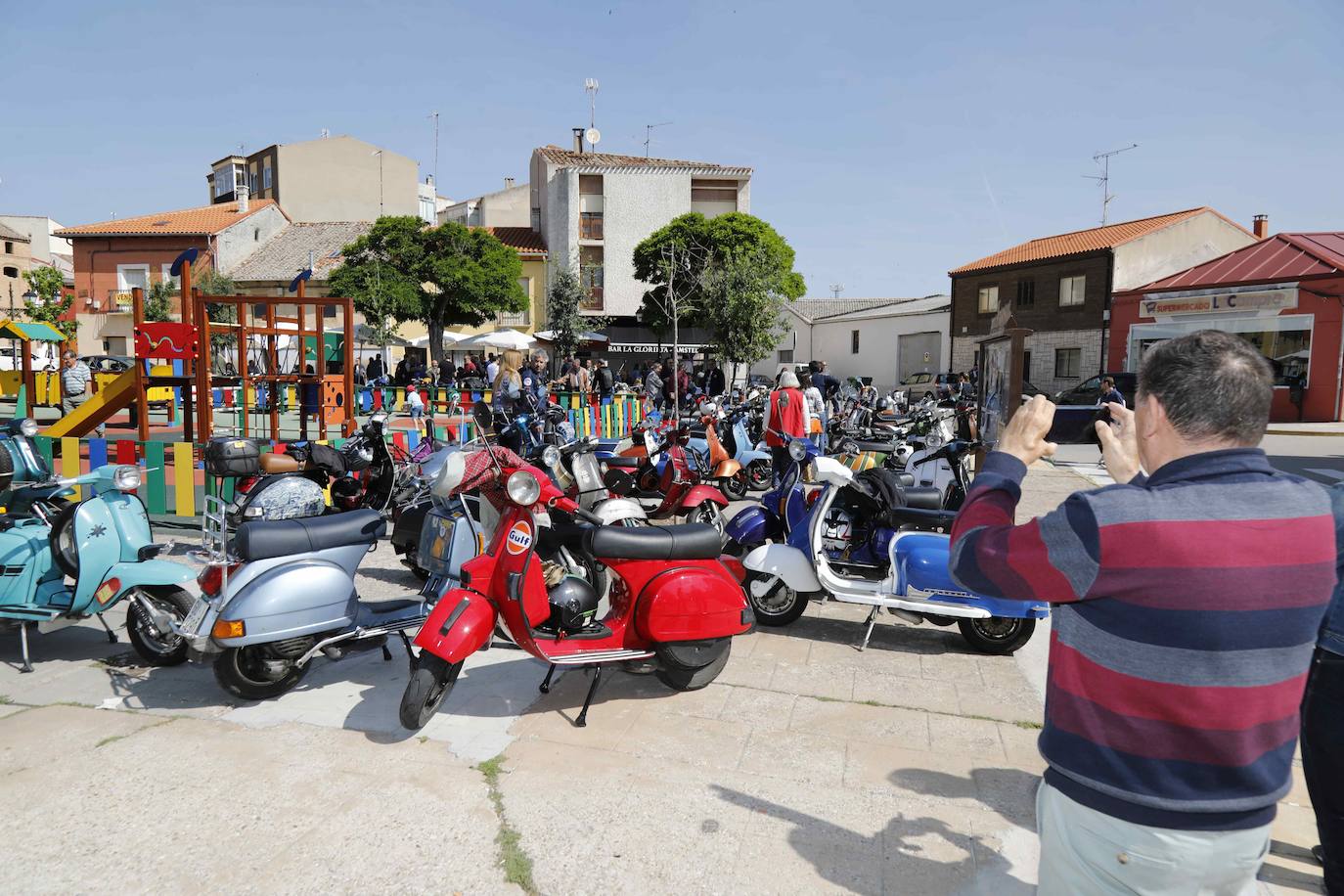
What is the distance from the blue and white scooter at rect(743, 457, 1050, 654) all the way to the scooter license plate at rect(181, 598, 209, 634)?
2965 millimetres

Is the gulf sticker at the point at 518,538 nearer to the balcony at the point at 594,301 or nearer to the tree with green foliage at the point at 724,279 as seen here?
the tree with green foliage at the point at 724,279

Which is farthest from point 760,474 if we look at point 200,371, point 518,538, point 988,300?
point 988,300

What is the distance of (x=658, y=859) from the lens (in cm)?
298

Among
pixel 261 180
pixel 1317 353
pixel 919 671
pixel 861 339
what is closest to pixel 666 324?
pixel 861 339


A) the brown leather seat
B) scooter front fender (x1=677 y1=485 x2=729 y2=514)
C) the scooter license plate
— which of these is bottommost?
the scooter license plate

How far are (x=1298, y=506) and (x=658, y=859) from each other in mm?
2260

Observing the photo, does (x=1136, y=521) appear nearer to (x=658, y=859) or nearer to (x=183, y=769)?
(x=658, y=859)

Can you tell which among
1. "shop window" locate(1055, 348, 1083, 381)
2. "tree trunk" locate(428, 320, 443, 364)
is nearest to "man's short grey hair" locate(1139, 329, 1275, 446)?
"shop window" locate(1055, 348, 1083, 381)

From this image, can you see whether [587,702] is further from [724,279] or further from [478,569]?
[724,279]

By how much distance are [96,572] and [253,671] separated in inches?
47.5

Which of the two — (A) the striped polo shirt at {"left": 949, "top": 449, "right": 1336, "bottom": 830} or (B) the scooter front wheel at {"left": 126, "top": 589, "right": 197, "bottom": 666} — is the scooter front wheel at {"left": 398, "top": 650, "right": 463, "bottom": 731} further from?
(A) the striped polo shirt at {"left": 949, "top": 449, "right": 1336, "bottom": 830}

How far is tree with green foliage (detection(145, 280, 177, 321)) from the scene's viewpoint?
120 ft

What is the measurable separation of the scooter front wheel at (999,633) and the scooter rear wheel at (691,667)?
1699mm

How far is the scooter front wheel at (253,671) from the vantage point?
415 cm
